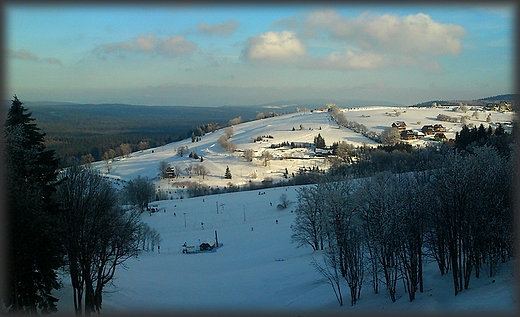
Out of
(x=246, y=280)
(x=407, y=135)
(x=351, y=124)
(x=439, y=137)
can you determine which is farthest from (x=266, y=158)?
(x=246, y=280)

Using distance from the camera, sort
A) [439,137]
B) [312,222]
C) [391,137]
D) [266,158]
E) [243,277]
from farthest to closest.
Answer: [391,137] → [439,137] → [266,158] → [312,222] → [243,277]

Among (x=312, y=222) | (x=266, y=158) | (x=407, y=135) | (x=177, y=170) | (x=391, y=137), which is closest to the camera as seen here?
(x=312, y=222)

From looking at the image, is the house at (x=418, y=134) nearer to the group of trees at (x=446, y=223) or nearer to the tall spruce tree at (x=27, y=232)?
the group of trees at (x=446, y=223)

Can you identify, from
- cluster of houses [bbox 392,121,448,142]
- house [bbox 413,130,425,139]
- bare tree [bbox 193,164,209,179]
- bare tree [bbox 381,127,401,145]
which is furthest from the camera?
house [bbox 413,130,425,139]

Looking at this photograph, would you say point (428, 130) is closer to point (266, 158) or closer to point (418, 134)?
point (418, 134)

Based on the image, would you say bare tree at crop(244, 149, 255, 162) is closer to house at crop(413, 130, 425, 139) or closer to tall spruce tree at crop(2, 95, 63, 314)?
house at crop(413, 130, 425, 139)

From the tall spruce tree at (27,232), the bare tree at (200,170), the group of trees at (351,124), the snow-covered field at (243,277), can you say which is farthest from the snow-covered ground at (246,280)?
the group of trees at (351,124)

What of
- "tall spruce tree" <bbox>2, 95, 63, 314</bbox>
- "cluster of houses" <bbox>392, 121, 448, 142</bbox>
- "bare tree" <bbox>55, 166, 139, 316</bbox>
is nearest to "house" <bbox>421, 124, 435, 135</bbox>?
"cluster of houses" <bbox>392, 121, 448, 142</bbox>

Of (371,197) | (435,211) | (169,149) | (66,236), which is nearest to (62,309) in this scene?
(66,236)
